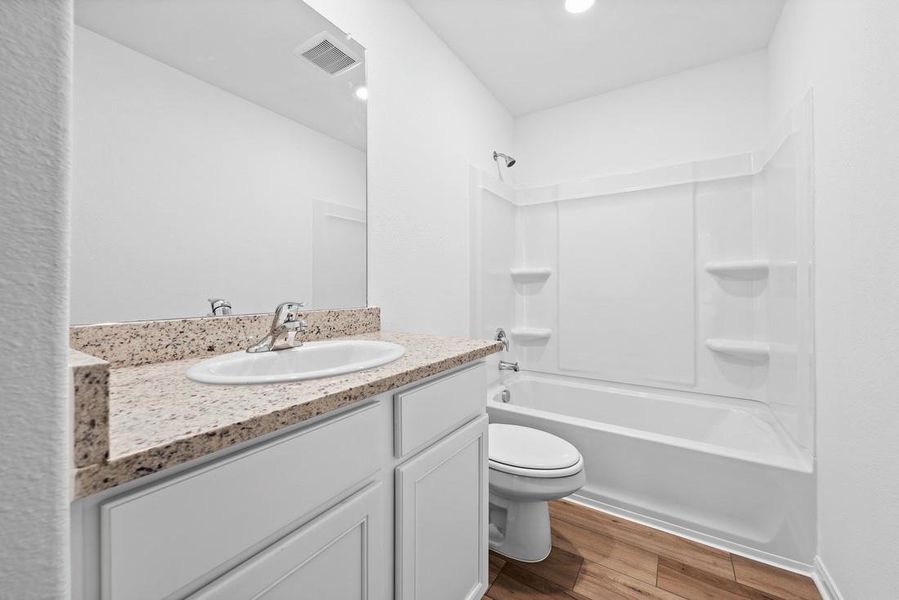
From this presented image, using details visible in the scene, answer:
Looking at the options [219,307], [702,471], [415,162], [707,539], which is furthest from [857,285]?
[219,307]

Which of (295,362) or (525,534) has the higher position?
(295,362)

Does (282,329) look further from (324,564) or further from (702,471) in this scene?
(702,471)

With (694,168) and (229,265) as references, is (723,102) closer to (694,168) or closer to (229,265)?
(694,168)

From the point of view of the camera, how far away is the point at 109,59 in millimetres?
896

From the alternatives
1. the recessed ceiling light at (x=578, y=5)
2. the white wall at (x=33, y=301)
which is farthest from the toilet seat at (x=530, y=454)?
the recessed ceiling light at (x=578, y=5)

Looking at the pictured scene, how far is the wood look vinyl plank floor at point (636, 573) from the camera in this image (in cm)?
136

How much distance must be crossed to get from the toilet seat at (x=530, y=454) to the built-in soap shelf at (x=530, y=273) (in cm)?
126

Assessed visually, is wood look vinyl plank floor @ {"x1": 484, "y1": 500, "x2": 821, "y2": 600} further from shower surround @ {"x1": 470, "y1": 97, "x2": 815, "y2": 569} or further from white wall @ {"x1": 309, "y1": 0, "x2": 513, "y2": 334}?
white wall @ {"x1": 309, "y1": 0, "x2": 513, "y2": 334}

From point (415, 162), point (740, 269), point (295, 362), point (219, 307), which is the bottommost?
point (295, 362)

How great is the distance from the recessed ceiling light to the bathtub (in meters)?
2.01

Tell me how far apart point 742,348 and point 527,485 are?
1.55 metres

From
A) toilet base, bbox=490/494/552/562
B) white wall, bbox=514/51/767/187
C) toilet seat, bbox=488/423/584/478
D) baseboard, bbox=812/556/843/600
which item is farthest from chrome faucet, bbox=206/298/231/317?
white wall, bbox=514/51/767/187

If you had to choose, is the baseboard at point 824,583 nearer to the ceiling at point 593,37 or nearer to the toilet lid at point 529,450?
the toilet lid at point 529,450

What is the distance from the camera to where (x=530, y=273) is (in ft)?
9.03
